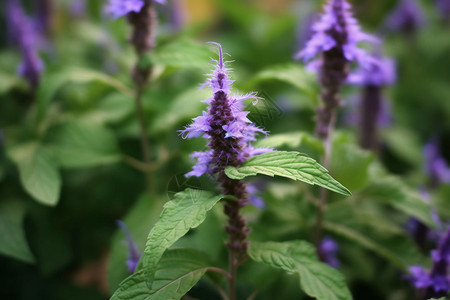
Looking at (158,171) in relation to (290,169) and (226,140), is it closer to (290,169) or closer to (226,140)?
(226,140)

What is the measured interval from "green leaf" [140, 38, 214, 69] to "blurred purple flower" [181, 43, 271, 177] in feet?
1.45

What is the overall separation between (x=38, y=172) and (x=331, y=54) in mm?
1083

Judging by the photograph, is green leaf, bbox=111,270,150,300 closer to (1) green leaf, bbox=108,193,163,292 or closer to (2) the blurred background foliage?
(2) the blurred background foliage

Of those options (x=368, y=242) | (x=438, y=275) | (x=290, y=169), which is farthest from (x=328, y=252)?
(x=290, y=169)

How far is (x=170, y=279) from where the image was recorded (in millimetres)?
1019

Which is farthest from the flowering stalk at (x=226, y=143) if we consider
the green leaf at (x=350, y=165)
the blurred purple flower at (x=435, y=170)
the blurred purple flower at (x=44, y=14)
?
the blurred purple flower at (x=44, y=14)

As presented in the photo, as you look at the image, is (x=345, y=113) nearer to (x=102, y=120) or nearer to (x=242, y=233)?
(x=102, y=120)

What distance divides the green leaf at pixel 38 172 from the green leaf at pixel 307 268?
0.71 meters

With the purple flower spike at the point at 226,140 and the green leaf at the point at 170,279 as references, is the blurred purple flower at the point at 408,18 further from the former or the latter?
the green leaf at the point at 170,279

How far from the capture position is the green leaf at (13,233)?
137 centimetres

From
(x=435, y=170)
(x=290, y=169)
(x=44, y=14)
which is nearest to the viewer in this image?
(x=290, y=169)

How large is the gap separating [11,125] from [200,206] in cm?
148

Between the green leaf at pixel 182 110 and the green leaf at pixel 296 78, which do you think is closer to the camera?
the green leaf at pixel 296 78

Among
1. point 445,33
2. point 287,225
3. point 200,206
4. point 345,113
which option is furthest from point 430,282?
point 445,33
